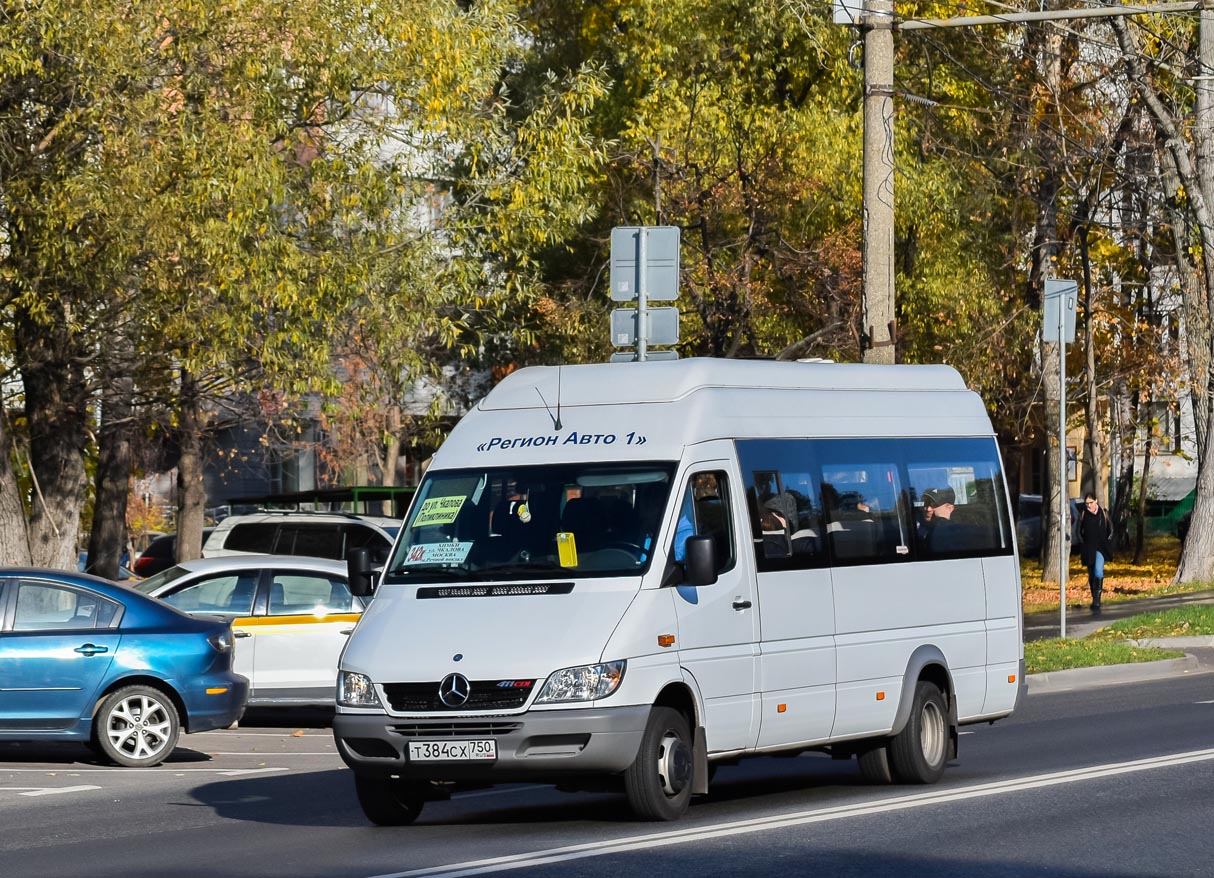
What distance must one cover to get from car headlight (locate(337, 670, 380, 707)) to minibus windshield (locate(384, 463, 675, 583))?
0.74m

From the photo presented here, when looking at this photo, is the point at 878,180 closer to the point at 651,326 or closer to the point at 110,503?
the point at 651,326

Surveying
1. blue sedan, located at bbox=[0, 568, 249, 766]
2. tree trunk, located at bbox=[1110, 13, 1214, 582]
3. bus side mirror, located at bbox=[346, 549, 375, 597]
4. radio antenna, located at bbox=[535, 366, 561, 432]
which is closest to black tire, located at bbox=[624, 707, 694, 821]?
radio antenna, located at bbox=[535, 366, 561, 432]

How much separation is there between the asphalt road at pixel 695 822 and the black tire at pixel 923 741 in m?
0.20

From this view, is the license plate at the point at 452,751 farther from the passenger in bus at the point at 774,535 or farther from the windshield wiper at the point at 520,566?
the passenger in bus at the point at 774,535

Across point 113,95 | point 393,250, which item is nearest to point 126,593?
point 113,95

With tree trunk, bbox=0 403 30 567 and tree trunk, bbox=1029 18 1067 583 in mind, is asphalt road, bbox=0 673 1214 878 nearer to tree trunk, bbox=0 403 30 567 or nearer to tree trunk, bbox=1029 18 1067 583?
tree trunk, bbox=0 403 30 567

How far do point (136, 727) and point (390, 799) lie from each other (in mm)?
4796

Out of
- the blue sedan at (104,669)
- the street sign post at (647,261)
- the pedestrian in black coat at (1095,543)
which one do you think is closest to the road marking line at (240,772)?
the blue sedan at (104,669)

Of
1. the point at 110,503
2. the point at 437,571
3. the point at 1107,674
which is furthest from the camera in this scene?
the point at 110,503

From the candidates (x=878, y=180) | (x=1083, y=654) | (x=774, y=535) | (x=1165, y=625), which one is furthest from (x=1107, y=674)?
(x=774, y=535)

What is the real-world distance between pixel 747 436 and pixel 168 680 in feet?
18.8

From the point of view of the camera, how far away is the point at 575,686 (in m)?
9.71

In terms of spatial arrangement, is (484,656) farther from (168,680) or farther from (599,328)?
(599,328)

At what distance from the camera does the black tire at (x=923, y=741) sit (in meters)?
12.2
